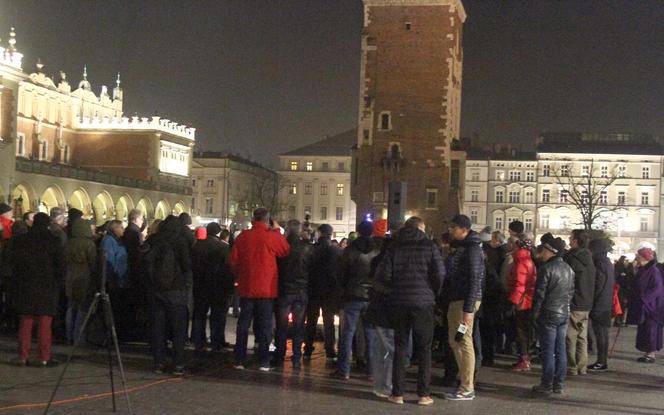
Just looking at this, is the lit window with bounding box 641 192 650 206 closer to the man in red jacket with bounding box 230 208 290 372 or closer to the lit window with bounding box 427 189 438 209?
the lit window with bounding box 427 189 438 209

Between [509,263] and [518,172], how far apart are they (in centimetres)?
9127

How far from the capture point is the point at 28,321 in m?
10.8

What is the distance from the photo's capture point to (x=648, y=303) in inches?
545

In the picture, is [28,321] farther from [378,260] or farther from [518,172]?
[518,172]

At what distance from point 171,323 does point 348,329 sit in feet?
7.05

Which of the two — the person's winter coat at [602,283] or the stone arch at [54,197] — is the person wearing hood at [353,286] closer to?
the person's winter coat at [602,283]

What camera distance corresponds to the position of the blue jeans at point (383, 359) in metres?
10.1

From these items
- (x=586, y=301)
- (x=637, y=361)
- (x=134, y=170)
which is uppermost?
(x=134, y=170)

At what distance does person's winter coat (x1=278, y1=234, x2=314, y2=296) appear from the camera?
11594 mm

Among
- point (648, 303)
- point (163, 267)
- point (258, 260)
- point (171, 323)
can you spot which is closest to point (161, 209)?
point (648, 303)

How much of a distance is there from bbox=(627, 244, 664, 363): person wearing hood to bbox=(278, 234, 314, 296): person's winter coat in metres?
5.50

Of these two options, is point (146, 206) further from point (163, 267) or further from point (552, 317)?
point (552, 317)

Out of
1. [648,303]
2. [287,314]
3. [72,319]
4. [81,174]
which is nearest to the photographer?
[287,314]

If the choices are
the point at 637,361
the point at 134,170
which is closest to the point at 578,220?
the point at 134,170
